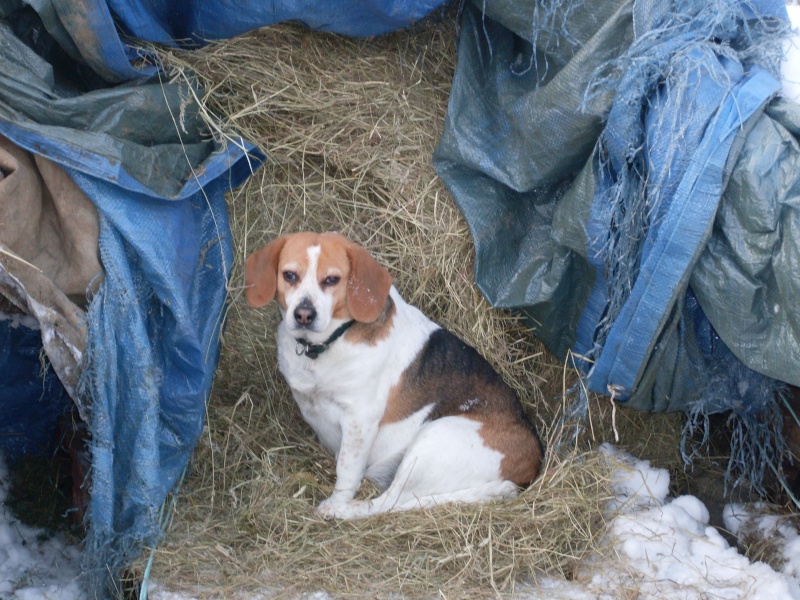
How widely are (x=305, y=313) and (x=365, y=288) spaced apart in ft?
1.00

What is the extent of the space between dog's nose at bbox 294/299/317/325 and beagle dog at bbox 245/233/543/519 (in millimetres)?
23

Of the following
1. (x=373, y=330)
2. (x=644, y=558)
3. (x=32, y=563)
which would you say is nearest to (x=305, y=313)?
(x=373, y=330)

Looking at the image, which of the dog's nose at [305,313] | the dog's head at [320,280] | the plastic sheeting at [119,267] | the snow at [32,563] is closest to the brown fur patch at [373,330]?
the dog's head at [320,280]

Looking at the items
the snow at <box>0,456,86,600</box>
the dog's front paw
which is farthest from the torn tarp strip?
the snow at <box>0,456,86,600</box>

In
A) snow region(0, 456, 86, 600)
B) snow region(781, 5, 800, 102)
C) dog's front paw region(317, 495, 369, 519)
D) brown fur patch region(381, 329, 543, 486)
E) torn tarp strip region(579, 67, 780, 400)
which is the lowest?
snow region(0, 456, 86, 600)

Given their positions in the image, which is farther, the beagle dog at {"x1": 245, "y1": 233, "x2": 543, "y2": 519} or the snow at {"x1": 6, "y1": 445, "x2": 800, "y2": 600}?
the beagle dog at {"x1": 245, "y1": 233, "x2": 543, "y2": 519}

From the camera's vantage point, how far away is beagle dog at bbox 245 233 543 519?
342cm

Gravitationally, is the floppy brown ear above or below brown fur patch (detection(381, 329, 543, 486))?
above

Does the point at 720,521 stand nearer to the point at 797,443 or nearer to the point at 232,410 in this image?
the point at 797,443

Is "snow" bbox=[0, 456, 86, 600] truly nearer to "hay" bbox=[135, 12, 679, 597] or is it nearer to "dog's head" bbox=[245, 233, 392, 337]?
"hay" bbox=[135, 12, 679, 597]

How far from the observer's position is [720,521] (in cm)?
407

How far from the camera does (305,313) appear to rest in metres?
3.26

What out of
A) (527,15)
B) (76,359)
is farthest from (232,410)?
(527,15)

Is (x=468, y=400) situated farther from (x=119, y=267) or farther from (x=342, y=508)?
(x=119, y=267)
